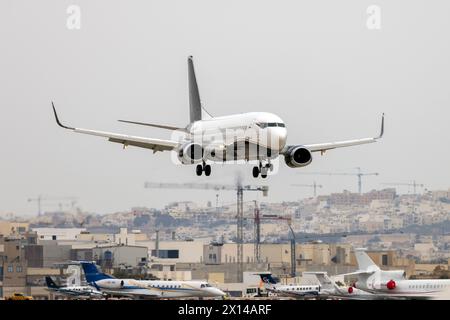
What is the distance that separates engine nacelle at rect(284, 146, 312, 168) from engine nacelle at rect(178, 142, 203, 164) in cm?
639

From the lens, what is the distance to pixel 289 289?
11669 centimetres

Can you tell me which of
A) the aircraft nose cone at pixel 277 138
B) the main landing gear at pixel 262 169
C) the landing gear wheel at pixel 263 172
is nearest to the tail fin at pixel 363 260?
the main landing gear at pixel 262 169

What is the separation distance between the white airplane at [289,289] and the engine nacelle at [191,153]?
1487 inches

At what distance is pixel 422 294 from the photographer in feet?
293

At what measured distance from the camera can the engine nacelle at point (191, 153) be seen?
77938 mm

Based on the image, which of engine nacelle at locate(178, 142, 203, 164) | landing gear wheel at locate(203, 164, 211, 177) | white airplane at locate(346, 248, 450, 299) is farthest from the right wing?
white airplane at locate(346, 248, 450, 299)

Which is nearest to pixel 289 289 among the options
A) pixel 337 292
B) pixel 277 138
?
pixel 337 292

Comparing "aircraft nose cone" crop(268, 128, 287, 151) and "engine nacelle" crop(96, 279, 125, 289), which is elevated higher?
"aircraft nose cone" crop(268, 128, 287, 151)

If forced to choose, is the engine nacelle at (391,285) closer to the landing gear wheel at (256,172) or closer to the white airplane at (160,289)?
the white airplane at (160,289)

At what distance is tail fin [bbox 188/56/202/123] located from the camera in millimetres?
101000

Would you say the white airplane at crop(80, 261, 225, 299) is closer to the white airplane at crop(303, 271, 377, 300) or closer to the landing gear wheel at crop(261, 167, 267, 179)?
the white airplane at crop(303, 271, 377, 300)
